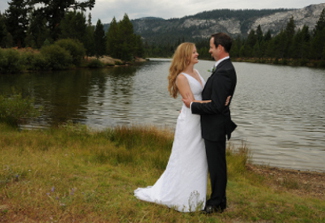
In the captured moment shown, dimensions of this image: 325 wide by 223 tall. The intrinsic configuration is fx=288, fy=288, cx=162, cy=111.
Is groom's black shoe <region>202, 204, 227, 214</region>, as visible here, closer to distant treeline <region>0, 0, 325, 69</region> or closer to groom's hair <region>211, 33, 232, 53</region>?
groom's hair <region>211, 33, 232, 53</region>

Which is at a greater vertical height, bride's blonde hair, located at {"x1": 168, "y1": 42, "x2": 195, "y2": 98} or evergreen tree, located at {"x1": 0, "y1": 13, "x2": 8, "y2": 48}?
evergreen tree, located at {"x1": 0, "y1": 13, "x2": 8, "y2": 48}

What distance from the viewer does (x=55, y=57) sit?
54062 mm

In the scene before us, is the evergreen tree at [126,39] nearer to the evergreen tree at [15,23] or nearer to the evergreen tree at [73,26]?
the evergreen tree at [73,26]

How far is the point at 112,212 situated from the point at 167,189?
38.5 inches

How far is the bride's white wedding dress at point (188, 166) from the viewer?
461 centimetres

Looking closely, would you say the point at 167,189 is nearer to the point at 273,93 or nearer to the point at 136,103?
the point at 136,103

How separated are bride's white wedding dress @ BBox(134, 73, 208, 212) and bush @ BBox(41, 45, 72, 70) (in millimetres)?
52583

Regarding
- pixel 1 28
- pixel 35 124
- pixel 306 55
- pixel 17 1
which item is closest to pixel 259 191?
pixel 35 124

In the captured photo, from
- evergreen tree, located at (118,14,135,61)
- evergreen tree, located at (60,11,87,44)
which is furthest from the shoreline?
evergreen tree, located at (118,14,135,61)

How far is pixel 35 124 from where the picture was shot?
607 inches

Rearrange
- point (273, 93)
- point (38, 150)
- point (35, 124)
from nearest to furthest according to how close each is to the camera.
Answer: point (38, 150)
point (35, 124)
point (273, 93)

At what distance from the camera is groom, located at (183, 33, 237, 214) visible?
4.16 metres

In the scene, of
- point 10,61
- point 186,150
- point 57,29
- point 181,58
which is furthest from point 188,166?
point 57,29

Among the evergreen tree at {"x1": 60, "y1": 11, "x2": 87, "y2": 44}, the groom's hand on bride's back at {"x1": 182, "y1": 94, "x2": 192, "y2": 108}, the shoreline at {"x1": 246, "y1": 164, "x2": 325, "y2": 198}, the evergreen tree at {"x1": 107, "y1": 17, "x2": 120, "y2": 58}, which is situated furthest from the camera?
the evergreen tree at {"x1": 107, "y1": 17, "x2": 120, "y2": 58}
